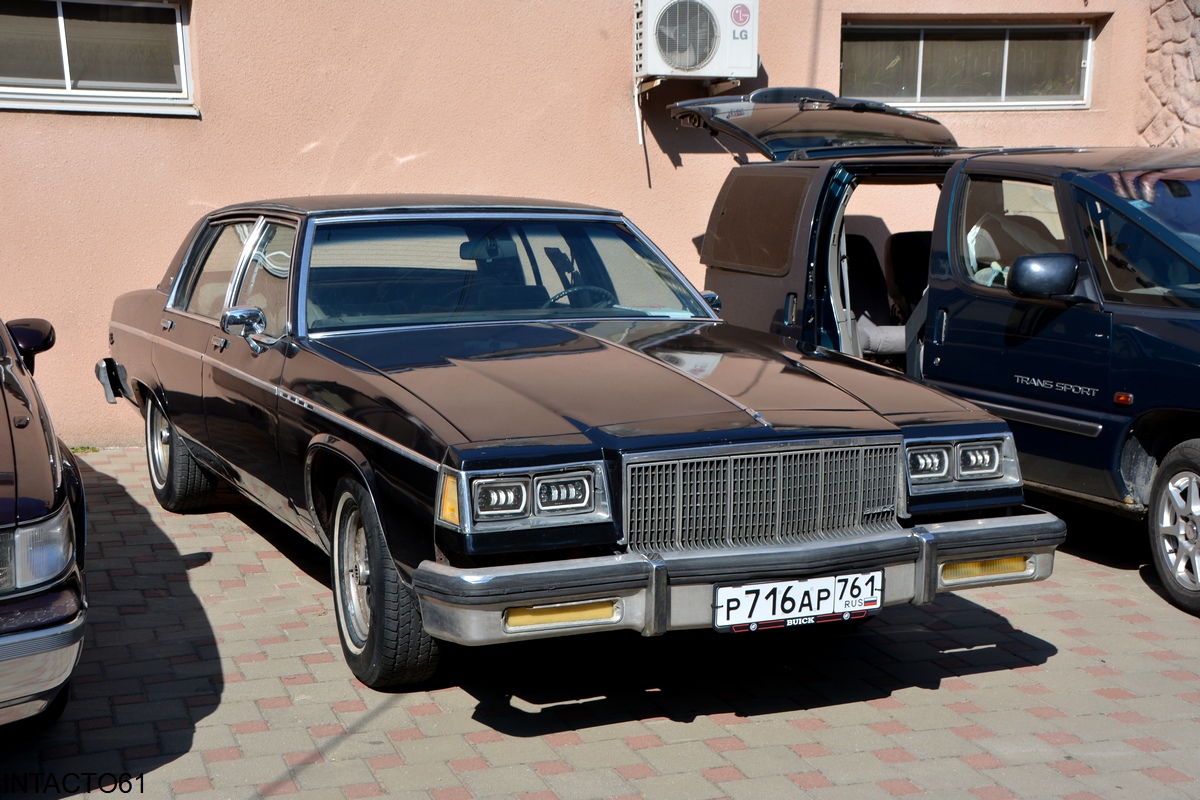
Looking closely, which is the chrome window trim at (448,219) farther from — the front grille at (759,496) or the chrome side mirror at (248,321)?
the front grille at (759,496)

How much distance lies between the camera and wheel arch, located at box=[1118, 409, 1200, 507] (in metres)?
5.50

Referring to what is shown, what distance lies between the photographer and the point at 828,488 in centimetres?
406

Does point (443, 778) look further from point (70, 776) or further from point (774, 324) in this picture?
point (774, 324)

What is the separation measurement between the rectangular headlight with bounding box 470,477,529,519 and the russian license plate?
0.65 m

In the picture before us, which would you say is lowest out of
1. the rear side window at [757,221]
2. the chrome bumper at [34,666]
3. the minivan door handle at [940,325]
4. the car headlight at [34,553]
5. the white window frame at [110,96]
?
the chrome bumper at [34,666]

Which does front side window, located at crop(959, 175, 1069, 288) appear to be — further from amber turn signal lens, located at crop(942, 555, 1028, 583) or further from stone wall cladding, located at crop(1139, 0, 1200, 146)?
stone wall cladding, located at crop(1139, 0, 1200, 146)

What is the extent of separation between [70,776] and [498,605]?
→ 1.38 metres

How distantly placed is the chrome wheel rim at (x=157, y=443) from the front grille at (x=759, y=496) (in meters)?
3.96

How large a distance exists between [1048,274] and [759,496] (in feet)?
7.69

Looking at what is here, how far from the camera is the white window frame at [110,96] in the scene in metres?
8.09

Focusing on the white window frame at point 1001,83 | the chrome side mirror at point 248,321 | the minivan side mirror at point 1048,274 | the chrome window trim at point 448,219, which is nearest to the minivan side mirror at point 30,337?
the chrome side mirror at point 248,321

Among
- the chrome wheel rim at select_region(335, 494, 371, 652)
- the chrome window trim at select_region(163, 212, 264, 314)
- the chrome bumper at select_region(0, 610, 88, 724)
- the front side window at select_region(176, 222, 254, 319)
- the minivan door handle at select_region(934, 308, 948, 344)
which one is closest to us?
the chrome bumper at select_region(0, 610, 88, 724)

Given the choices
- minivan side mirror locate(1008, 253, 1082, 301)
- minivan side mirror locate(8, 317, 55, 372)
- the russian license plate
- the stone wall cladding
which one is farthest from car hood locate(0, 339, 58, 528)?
the stone wall cladding

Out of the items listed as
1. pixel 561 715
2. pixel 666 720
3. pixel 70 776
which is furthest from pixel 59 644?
pixel 666 720
